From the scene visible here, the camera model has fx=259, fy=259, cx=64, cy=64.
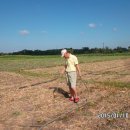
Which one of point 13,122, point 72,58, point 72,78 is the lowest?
point 13,122

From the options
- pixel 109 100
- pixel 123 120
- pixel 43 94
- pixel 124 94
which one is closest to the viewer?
pixel 123 120

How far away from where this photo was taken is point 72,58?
29.7 feet

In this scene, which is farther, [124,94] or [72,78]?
[124,94]

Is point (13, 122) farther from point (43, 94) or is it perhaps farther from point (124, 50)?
point (124, 50)

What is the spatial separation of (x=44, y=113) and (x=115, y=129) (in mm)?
2516

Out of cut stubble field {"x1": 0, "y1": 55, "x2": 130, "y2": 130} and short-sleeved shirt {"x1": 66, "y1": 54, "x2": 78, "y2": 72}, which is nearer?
cut stubble field {"x1": 0, "y1": 55, "x2": 130, "y2": 130}

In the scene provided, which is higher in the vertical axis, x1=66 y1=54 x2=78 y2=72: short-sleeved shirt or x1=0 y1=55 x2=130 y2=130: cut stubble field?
x1=66 y1=54 x2=78 y2=72: short-sleeved shirt

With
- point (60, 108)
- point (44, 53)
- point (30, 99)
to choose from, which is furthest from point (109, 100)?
point (44, 53)

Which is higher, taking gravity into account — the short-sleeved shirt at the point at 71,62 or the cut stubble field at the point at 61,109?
the short-sleeved shirt at the point at 71,62

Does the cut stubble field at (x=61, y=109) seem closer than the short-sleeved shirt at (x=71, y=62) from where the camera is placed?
Yes

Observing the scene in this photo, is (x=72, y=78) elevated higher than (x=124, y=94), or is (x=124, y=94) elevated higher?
(x=72, y=78)

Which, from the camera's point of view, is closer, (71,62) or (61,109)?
(61,109)

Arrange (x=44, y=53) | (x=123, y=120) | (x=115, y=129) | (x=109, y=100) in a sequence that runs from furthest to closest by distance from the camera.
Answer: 1. (x=44, y=53)
2. (x=109, y=100)
3. (x=123, y=120)
4. (x=115, y=129)

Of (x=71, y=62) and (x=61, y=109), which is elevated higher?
(x=71, y=62)
